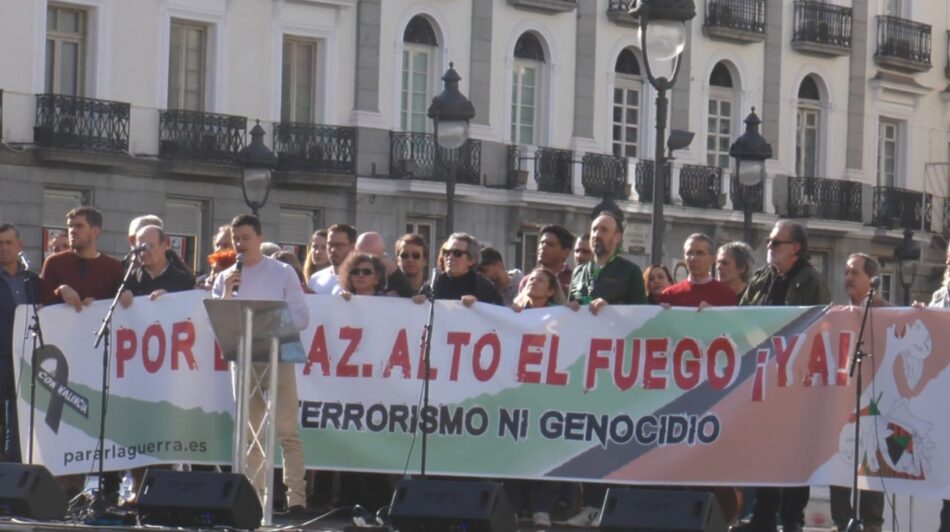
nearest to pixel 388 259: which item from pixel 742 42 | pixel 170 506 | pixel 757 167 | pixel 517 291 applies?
pixel 517 291

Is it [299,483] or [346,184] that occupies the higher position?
[346,184]

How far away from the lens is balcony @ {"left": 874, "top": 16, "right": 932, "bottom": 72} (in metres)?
50.9

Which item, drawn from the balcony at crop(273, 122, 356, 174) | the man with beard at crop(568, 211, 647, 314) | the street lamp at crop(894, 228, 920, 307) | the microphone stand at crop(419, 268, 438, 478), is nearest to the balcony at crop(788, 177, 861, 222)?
the street lamp at crop(894, 228, 920, 307)

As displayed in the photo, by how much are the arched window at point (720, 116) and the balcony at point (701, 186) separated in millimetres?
872

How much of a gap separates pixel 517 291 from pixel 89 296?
3.19 m

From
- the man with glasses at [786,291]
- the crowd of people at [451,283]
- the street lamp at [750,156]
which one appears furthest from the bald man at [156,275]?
the street lamp at [750,156]

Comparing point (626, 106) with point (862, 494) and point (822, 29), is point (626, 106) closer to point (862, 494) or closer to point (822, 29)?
point (822, 29)

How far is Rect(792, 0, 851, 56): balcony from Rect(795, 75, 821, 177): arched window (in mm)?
839

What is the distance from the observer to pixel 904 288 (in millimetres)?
49281

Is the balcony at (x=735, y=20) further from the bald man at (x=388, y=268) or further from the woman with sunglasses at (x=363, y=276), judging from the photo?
the woman with sunglasses at (x=363, y=276)

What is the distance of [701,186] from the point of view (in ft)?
154

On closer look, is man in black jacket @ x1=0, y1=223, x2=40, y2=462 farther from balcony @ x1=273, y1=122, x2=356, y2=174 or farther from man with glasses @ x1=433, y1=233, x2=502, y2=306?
balcony @ x1=273, y1=122, x2=356, y2=174

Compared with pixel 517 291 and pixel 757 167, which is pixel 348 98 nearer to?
pixel 757 167

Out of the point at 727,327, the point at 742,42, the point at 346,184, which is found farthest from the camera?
the point at 742,42
